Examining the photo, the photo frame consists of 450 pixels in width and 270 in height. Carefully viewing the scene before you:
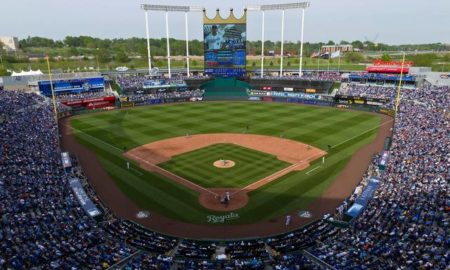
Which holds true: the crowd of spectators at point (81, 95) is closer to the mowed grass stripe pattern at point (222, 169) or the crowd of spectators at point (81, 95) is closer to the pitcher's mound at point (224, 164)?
the mowed grass stripe pattern at point (222, 169)

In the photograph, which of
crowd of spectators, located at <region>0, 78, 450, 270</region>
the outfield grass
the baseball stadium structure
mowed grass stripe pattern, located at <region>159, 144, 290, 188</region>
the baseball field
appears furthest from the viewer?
mowed grass stripe pattern, located at <region>159, 144, 290, 188</region>

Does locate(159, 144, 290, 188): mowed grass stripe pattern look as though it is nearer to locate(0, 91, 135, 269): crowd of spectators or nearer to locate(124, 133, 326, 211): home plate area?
locate(124, 133, 326, 211): home plate area

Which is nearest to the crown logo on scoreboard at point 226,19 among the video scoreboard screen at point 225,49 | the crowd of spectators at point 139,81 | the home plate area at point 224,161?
the video scoreboard screen at point 225,49

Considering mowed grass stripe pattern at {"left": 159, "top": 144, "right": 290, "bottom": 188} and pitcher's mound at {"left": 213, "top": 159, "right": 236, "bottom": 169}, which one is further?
pitcher's mound at {"left": 213, "top": 159, "right": 236, "bottom": 169}

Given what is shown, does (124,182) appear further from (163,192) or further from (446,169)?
(446,169)

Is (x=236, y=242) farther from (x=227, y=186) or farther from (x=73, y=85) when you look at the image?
(x=73, y=85)

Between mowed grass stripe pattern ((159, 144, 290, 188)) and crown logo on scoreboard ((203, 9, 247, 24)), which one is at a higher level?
crown logo on scoreboard ((203, 9, 247, 24))

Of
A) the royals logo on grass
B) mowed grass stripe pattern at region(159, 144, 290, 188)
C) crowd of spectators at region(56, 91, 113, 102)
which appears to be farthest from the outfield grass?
crowd of spectators at region(56, 91, 113, 102)
